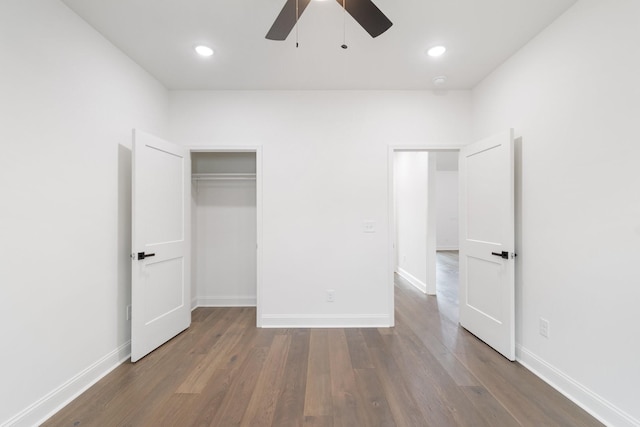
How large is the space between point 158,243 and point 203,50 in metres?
1.83

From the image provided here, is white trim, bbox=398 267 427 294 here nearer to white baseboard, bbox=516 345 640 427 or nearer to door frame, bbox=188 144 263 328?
white baseboard, bbox=516 345 640 427

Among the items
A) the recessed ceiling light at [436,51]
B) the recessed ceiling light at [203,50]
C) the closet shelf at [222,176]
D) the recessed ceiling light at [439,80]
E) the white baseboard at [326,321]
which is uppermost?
the recessed ceiling light at [203,50]

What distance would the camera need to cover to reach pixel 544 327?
2.13m

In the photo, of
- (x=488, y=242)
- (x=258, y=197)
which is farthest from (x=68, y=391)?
(x=488, y=242)

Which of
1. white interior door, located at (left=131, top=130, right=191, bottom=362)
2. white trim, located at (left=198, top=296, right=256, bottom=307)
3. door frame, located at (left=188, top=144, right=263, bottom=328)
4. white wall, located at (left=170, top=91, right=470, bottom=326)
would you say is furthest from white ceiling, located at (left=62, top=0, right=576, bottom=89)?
white trim, located at (left=198, top=296, right=256, bottom=307)

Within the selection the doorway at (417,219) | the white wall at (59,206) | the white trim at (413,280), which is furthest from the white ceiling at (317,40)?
the white trim at (413,280)

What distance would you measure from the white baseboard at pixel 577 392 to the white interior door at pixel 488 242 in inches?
5.3

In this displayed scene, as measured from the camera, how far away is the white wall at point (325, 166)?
3109 mm

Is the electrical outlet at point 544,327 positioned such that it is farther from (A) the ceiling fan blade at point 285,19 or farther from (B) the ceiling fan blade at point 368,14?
(A) the ceiling fan blade at point 285,19

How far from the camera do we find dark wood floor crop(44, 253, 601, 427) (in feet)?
5.56

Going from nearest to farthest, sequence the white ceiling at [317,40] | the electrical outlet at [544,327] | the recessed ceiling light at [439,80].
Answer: the white ceiling at [317,40], the electrical outlet at [544,327], the recessed ceiling light at [439,80]

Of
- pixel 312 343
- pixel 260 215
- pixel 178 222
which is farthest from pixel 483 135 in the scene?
pixel 178 222

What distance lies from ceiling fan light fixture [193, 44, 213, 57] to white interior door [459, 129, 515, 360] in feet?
8.98

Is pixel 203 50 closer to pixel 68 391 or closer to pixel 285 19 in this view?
pixel 285 19
